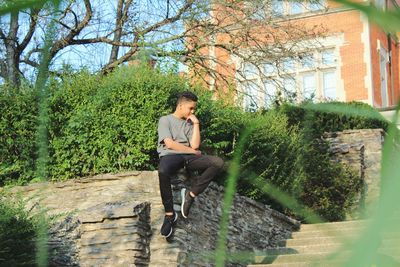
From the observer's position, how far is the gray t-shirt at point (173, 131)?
7.52 meters

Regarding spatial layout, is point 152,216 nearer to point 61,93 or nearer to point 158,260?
point 158,260

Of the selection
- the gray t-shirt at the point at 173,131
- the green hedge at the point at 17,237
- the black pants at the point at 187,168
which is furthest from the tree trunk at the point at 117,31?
the green hedge at the point at 17,237

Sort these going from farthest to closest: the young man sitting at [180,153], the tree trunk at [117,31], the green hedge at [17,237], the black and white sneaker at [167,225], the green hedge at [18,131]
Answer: the tree trunk at [117,31], the green hedge at [18,131], the black and white sneaker at [167,225], the young man sitting at [180,153], the green hedge at [17,237]

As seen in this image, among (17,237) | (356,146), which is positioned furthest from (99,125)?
(356,146)

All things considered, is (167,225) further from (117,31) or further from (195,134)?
(117,31)

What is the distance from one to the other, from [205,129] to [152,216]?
1465mm

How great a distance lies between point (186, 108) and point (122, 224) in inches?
50.4

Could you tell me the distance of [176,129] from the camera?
7562 millimetres

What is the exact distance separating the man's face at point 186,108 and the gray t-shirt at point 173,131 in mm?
68

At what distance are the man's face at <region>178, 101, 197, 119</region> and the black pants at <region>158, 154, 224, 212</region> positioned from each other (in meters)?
0.43

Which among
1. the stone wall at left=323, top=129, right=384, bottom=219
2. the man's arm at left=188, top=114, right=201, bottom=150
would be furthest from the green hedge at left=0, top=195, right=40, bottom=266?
the stone wall at left=323, top=129, right=384, bottom=219

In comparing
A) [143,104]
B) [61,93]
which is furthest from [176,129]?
[61,93]

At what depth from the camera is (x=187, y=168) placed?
26.5 feet

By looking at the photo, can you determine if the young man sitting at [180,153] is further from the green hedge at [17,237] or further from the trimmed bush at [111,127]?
the green hedge at [17,237]
